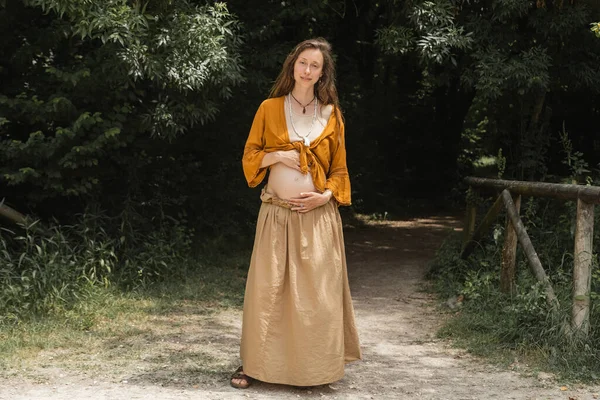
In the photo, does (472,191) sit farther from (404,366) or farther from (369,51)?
(369,51)

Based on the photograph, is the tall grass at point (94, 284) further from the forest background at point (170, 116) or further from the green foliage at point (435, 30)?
the green foliage at point (435, 30)

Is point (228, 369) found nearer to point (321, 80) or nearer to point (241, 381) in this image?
point (241, 381)

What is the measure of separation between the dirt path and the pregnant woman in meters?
0.25

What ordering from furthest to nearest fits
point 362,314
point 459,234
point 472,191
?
1. point 459,234
2. point 472,191
3. point 362,314

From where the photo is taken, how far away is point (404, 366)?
18.4ft

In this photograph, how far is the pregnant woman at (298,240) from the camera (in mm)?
4797

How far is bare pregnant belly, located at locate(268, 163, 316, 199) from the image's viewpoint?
4879 mm

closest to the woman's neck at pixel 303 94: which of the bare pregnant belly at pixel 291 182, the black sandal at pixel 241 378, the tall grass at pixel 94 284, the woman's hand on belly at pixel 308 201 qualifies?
the bare pregnant belly at pixel 291 182

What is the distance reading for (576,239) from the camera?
18.1 feet

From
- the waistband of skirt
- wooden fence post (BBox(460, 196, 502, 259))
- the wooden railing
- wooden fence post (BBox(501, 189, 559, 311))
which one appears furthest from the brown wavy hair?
wooden fence post (BBox(460, 196, 502, 259))

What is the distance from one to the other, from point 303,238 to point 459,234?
18.3 ft

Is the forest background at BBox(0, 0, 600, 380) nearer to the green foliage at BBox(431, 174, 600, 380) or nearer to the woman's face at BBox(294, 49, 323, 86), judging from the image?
the green foliage at BBox(431, 174, 600, 380)

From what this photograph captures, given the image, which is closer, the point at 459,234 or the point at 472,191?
the point at 472,191

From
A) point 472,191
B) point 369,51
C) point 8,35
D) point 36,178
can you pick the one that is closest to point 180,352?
point 36,178
